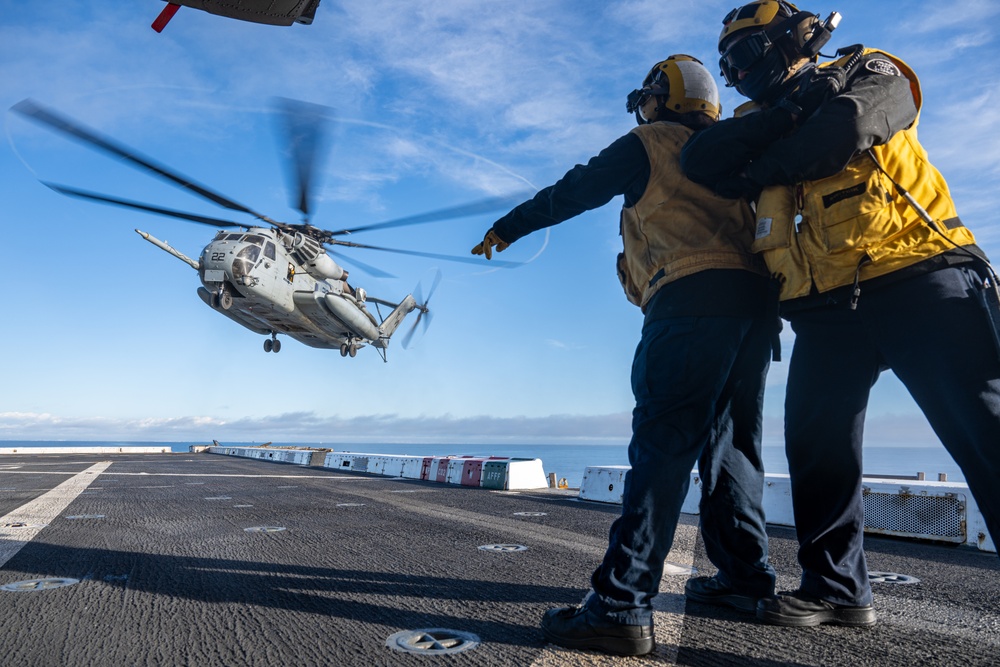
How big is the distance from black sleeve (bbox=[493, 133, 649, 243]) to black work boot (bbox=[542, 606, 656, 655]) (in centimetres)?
152

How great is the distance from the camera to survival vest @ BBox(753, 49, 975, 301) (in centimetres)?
189

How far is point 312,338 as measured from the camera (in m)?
21.3

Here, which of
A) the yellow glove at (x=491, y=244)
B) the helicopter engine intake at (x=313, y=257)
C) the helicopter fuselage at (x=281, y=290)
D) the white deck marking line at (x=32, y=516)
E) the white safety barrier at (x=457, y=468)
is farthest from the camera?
the helicopter engine intake at (x=313, y=257)

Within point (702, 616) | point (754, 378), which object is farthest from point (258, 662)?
point (754, 378)

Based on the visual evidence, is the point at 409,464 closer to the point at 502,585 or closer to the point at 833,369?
the point at 502,585

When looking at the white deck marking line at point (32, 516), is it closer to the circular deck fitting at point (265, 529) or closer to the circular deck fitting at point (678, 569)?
the circular deck fitting at point (265, 529)

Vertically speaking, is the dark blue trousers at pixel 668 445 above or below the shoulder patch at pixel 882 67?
below

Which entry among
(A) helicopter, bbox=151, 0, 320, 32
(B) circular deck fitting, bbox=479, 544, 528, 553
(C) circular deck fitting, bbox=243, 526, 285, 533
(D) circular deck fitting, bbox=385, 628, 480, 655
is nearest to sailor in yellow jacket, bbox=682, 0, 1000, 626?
(D) circular deck fitting, bbox=385, 628, 480, 655

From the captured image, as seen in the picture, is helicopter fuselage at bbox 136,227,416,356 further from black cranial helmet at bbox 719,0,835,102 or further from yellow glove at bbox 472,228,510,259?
black cranial helmet at bbox 719,0,835,102

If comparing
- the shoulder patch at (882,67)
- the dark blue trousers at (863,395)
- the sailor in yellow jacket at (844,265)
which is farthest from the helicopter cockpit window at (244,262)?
the shoulder patch at (882,67)

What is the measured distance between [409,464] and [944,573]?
1100 centimetres

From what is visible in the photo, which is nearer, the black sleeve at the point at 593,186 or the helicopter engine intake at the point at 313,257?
the black sleeve at the point at 593,186

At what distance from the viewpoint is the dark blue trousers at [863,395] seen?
1751mm

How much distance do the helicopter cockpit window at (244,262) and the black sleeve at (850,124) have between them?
54.1ft
